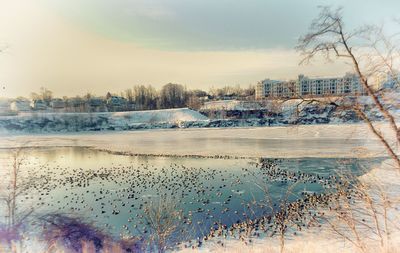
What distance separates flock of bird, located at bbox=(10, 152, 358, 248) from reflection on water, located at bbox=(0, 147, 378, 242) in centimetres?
3

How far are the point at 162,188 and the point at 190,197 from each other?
188 cm

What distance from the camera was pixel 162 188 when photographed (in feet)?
44.8

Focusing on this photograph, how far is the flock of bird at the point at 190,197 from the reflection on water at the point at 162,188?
3 cm

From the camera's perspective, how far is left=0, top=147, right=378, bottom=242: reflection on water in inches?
407

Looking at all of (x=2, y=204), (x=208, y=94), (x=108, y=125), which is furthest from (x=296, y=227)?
(x=208, y=94)

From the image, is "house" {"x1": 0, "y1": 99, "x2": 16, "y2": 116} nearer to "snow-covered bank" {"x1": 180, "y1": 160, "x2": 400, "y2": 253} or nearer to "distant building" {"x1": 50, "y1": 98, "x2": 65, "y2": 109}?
"distant building" {"x1": 50, "y1": 98, "x2": 65, "y2": 109}

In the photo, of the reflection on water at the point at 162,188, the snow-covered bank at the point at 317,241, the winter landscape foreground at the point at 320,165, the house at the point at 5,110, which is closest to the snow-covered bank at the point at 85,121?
the house at the point at 5,110

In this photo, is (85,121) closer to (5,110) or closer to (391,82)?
(5,110)

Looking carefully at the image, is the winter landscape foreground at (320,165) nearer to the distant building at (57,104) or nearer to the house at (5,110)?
the house at (5,110)

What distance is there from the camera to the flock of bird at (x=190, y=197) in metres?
9.23

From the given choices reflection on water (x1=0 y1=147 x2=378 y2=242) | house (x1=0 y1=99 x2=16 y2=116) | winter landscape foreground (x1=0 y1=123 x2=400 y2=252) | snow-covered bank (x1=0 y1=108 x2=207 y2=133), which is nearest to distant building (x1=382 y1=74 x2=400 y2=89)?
winter landscape foreground (x1=0 y1=123 x2=400 y2=252)

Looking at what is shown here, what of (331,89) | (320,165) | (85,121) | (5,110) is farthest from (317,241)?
(5,110)

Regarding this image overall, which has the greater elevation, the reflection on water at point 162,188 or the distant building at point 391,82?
the distant building at point 391,82

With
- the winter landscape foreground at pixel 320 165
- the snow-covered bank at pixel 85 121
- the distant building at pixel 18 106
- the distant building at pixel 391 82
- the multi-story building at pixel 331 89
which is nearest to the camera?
the distant building at pixel 391 82
